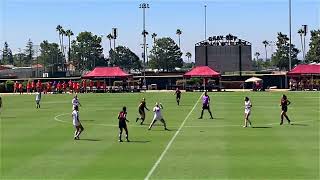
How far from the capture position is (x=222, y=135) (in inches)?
1230

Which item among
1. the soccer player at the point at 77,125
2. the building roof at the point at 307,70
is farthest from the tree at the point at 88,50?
the soccer player at the point at 77,125

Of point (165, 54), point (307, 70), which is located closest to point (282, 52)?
point (165, 54)

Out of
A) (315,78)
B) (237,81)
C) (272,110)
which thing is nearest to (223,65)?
(237,81)

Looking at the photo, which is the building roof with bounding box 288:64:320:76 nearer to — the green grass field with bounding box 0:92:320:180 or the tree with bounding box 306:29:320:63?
the green grass field with bounding box 0:92:320:180

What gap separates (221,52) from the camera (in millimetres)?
130750

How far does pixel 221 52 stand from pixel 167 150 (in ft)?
348

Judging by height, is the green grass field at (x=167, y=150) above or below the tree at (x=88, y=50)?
below

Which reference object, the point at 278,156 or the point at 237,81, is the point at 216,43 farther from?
the point at 278,156

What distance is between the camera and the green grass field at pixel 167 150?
68.8 ft

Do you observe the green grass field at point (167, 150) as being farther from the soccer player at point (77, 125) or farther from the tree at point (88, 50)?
the tree at point (88, 50)

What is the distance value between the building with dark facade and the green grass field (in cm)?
9044

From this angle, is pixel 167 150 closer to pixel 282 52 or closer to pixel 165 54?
pixel 282 52

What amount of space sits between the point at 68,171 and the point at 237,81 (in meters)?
82.6

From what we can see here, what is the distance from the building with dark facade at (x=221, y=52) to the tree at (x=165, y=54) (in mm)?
37369
